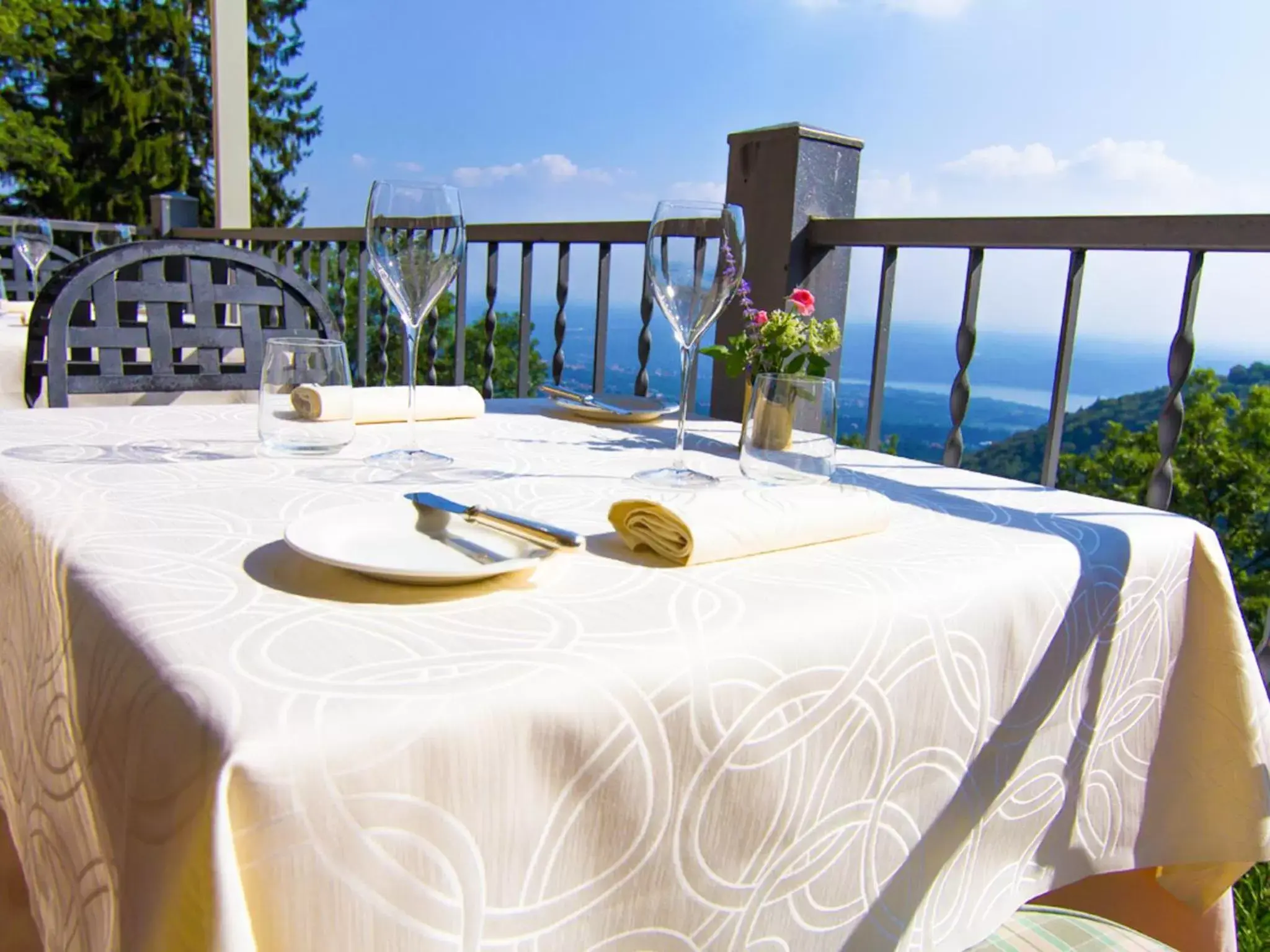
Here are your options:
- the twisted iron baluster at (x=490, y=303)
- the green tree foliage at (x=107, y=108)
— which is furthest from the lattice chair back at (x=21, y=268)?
the green tree foliage at (x=107, y=108)

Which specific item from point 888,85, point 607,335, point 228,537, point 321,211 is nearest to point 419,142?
point 321,211

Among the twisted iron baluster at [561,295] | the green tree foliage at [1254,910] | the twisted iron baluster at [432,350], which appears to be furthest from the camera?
the twisted iron baluster at [432,350]

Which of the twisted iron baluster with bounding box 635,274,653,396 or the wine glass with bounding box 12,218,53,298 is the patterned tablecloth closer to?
the twisted iron baluster with bounding box 635,274,653,396

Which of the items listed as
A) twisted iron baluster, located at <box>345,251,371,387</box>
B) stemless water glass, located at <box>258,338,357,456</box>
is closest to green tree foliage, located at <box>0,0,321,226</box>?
twisted iron baluster, located at <box>345,251,371,387</box>

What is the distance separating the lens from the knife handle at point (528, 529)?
2.20ft

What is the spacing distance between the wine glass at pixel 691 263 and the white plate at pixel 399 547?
354 mm

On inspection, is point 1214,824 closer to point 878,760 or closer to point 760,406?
point 878,760

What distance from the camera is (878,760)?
682 millimetres

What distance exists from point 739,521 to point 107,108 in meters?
23.2

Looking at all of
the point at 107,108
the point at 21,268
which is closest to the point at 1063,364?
the point at 21,268

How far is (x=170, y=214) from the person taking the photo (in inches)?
239

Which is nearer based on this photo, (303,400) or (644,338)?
(303,400)

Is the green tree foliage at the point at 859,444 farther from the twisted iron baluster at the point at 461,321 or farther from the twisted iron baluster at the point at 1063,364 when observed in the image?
the twisted iron baluster at the point at 461,321

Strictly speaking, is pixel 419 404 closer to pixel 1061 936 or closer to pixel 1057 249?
pixel 1061 936
